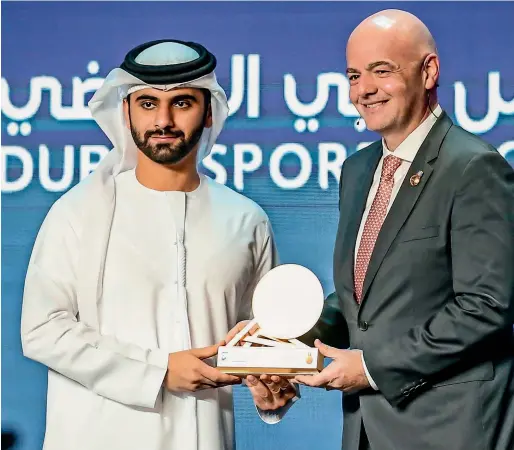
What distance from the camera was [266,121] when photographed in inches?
190

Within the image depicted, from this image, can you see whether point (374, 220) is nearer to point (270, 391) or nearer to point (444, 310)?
point (444, 310)

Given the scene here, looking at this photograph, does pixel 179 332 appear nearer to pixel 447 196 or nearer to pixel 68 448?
pixel 68 448

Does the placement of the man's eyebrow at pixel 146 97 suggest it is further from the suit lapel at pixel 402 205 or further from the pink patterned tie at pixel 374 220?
the suit lapel at pixel 402 205

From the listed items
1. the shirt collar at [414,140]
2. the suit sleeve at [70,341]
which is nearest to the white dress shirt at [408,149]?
the shirt collar at [414,140]

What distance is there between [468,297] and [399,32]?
0.75 meters

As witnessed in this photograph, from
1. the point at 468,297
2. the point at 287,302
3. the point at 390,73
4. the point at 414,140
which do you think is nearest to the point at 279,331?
the point at 287,302

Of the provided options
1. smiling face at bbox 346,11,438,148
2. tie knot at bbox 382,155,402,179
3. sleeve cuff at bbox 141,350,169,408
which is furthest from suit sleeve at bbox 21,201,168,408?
smiling face at bbox 346,11,438,148

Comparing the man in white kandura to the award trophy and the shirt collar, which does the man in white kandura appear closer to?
the award trophy

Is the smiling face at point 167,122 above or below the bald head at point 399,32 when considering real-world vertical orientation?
below

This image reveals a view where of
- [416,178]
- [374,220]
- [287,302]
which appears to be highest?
[416,178]

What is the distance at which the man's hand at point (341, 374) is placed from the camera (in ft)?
10.7

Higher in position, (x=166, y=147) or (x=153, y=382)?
(x=166, y=147)

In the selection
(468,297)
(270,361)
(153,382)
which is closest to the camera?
(468,297)

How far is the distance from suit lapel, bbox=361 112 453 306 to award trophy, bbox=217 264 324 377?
0.18 meters
